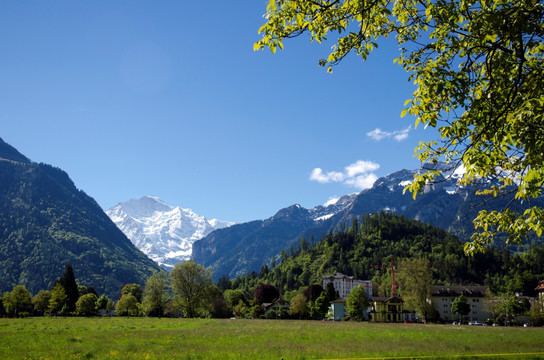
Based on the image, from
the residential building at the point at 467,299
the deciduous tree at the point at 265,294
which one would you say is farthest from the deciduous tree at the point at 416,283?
the deciduous tree at the point at 265,294

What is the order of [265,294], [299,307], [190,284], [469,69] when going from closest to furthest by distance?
[469,69] → [190,284] → [299,307] → [265,294]

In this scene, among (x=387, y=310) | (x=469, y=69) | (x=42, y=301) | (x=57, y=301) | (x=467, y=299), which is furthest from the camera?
(x=467, y=299)

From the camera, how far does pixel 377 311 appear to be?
120 meters

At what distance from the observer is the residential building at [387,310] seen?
11900cm

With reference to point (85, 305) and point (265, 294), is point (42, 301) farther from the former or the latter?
point (265, 294)

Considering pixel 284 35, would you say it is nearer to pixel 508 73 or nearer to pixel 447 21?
pixel 447 21

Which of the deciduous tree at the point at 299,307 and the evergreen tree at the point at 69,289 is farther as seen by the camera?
the evergreen tree at the point at 69,289

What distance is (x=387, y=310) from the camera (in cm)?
12050

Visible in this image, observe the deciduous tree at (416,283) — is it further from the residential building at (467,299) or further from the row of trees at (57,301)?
the row of trees at (57,301)

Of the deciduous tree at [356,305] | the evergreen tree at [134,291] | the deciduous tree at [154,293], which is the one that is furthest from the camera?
the evergreen tree at [134,291]

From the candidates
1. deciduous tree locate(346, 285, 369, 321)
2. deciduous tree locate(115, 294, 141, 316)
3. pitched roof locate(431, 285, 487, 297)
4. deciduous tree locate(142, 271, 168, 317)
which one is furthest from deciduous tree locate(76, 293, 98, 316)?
pitched roof locate(431, 285, 487, 297)

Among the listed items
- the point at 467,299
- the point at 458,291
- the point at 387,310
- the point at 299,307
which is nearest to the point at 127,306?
the point at 299,307

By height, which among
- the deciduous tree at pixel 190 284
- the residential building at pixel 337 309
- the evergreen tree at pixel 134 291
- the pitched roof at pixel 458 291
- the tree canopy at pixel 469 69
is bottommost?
the residential building at pixel 337 309

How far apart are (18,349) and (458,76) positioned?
91.9ft
